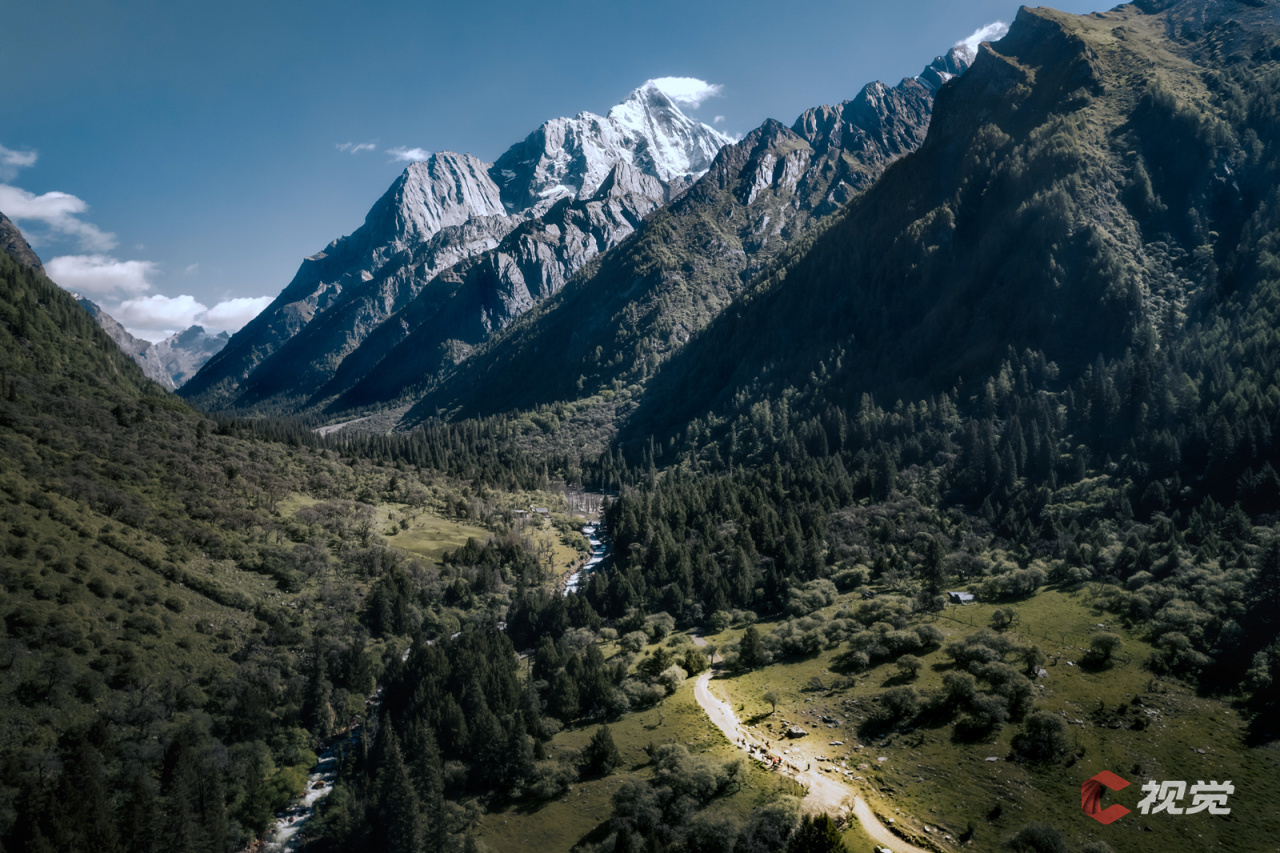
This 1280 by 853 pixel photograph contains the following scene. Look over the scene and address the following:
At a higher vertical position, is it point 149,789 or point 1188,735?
point 149,789

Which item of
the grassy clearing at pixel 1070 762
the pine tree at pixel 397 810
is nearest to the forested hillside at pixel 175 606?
the pine tree at pixel 397 810

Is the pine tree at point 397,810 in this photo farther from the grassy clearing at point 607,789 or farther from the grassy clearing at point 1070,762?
the grassy clearing at point 1070,762

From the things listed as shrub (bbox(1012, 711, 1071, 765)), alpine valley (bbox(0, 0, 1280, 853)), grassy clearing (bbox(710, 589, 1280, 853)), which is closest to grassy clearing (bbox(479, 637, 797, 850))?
alpine valley (bbox(0, 0, 1280, 853))

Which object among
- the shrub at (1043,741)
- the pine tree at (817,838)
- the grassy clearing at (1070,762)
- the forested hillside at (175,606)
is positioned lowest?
Result: the grassy clearing at (1070,762)

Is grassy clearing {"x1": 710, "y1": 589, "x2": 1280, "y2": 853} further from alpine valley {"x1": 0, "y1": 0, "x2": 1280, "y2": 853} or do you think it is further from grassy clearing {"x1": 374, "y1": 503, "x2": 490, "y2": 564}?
grassy clearing {"x1": 374, "y1": 503, "x2": 490, "y2": 564}

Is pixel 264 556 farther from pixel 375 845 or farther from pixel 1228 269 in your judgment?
pixel 1228 269

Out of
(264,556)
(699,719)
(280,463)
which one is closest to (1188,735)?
(699,719)

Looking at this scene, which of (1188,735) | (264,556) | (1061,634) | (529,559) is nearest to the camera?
(1188,735)
